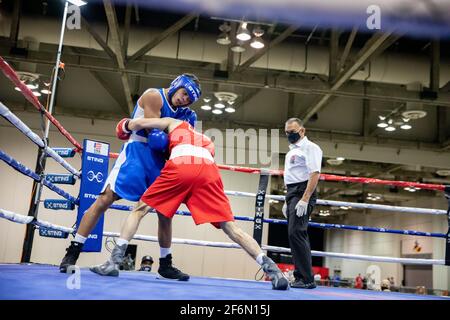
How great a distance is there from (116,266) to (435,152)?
9.13 m

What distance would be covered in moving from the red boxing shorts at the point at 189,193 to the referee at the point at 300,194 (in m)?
0.89

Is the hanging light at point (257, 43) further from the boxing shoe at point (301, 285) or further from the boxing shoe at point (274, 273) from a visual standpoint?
the boxing shoe at point (274, 273)

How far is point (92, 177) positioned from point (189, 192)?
1.51 meters

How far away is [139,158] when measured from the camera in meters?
2.24

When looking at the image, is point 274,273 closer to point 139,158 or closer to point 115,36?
point 139,158

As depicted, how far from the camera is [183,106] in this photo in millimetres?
2340

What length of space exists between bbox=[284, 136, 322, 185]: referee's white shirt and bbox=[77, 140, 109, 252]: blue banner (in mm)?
1391

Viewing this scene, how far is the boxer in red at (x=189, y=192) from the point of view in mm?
2029

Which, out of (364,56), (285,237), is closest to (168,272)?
(364,56)

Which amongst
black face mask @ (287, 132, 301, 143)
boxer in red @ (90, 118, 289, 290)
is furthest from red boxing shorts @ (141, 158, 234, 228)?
black face mask @ (287, 132, 301, 143)

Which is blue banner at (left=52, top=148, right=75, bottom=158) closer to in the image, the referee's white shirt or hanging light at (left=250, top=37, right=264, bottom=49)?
the referee's white shirt

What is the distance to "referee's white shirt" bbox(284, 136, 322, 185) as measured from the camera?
2.86 m
